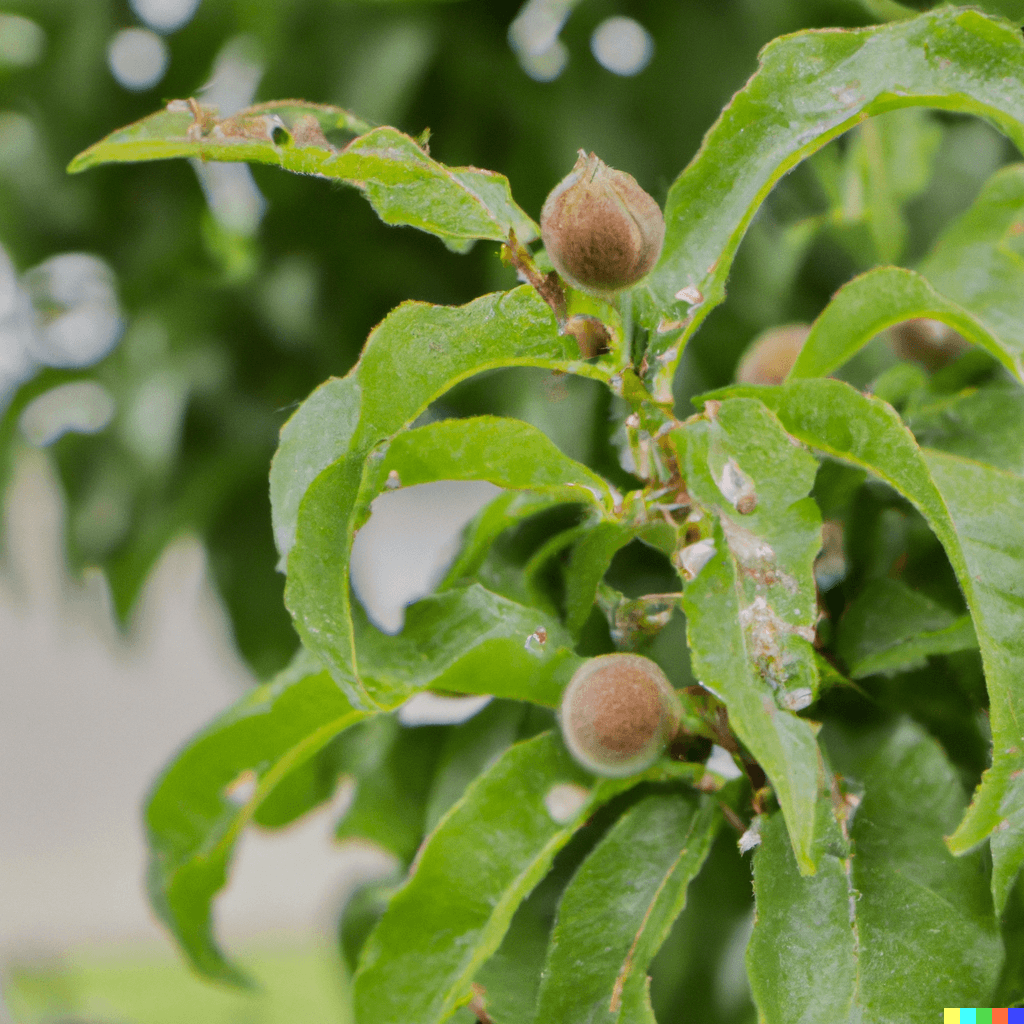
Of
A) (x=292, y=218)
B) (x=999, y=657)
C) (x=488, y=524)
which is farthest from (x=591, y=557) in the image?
(x=292, y=218)

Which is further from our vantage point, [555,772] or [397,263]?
[397,263]

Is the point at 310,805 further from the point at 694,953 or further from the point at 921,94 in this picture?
the point at 921,94

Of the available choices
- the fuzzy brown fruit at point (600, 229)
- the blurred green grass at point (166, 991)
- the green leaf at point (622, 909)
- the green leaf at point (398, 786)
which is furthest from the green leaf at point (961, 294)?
the blurred green grass at point (166, 991)

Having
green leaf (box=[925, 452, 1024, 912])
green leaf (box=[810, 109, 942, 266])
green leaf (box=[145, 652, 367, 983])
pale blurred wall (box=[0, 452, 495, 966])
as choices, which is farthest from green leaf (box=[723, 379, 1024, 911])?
pale blurred wall (box=[0, 452, 495, 966])

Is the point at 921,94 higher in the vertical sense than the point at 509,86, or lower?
lower

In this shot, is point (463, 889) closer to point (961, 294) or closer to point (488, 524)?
point (488, 524)

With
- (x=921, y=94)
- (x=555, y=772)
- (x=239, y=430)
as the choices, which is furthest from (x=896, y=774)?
(x=239, y=430)
